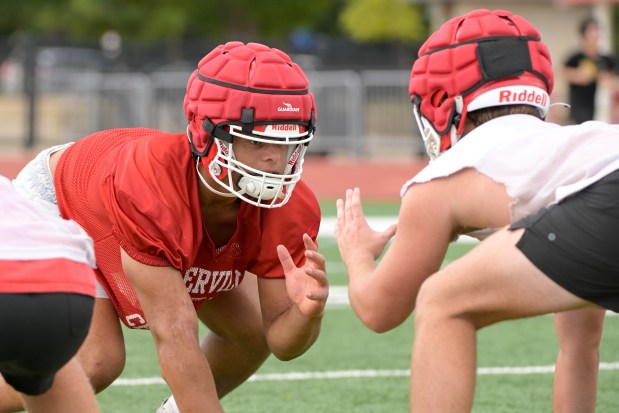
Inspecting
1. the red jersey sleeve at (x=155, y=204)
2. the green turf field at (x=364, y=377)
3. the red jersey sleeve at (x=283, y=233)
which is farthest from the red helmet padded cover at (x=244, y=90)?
the green turf field at (x=364, y=377)

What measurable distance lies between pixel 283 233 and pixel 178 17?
3168 cm

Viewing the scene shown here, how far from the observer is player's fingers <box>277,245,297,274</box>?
412cm

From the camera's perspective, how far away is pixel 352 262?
149 inches

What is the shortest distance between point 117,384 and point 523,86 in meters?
2.74

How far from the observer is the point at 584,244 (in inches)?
124

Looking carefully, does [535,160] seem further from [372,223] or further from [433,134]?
[372,223]

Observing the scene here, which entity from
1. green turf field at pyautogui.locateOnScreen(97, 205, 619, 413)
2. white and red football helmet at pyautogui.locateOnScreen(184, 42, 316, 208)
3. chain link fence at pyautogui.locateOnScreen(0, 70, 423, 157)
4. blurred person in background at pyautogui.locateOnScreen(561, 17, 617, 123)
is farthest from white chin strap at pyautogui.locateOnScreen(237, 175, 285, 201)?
chain link fence at pyautogui.locateOnScreen(0, 70, 423, 157)

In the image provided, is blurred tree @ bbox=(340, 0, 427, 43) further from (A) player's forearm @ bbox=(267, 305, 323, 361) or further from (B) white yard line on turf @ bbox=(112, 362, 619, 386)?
(A) player's forearm @ bbox=(267, 305, 323, 361)

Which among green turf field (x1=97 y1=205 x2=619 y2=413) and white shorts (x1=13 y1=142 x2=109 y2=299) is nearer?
white shorts (x1=13 y1=142 x2=109 y2=299)

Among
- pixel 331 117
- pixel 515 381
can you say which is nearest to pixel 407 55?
pixel 331 117

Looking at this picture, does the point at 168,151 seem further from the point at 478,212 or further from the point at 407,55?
the point at 407,55

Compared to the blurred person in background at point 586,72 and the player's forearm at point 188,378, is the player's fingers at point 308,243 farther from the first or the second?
the blurred person in background at point 586,72

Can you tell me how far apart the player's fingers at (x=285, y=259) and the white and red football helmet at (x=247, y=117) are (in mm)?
162

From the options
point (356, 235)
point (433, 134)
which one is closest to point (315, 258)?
point (356, 235)
